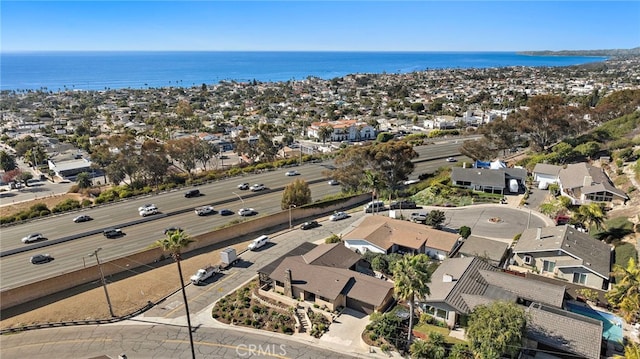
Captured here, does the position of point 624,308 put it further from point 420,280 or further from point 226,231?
point 226,231

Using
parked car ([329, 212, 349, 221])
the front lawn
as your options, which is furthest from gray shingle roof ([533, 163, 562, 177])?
the front lawn

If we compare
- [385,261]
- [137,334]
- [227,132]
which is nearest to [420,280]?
[385,261]

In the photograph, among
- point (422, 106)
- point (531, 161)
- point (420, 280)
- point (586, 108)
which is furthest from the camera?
point (422, 106)

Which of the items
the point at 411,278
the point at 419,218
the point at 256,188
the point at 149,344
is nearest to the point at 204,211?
the point at 256,188

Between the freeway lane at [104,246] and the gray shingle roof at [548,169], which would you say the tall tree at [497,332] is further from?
the gray shingle roof at [548,169]

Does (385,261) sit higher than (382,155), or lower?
lower

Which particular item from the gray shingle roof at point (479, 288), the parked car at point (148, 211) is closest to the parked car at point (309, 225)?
the gray shingle roof at point (479, 288)

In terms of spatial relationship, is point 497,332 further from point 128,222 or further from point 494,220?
point 128,222
